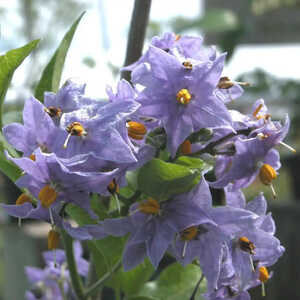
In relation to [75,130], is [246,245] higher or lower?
lower

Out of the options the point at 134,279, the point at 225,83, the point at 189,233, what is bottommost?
the point at 134,279

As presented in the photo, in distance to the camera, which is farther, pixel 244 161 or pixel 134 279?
pixel 134 279

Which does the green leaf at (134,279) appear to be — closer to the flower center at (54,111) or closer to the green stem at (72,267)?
the green stem at (72,267)

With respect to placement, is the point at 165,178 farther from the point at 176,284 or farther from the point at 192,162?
the point at 176,284

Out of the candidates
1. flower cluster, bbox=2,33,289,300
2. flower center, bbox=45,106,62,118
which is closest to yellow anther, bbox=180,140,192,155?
flower cluster, bbox=2,33,289,300

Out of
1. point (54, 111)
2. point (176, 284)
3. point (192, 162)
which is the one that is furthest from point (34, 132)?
point (176, 284)

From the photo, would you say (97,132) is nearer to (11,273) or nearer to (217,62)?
(217,62)

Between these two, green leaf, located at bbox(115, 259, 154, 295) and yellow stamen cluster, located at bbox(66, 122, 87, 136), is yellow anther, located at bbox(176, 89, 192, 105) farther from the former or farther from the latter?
green leaf, located at bbox(115, 259, 154, 295)
